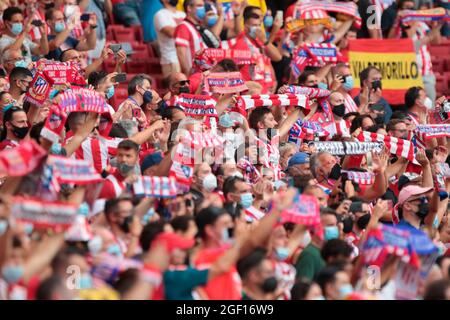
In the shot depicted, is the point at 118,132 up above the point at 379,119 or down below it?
above

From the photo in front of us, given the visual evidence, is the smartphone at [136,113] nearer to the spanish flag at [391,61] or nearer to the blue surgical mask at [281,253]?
the blue surgical mask at [281,253]

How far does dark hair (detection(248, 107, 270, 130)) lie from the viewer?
13.2 metres

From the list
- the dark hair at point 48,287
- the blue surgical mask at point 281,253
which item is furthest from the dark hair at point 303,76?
the dark hair at point 48,287

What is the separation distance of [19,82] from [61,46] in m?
1.88

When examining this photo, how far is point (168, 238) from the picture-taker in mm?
8922

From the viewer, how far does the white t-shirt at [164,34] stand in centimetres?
1562

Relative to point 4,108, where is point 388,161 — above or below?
below

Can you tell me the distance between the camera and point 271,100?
13.4m

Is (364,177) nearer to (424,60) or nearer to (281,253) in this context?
(281,253)

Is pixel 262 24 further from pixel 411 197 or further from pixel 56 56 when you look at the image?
pixel 411 197

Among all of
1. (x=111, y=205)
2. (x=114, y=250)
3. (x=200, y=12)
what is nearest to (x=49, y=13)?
(x=200, y=12)

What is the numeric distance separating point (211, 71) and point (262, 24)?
9.77 ft

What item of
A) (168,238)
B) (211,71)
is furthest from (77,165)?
(211,71)

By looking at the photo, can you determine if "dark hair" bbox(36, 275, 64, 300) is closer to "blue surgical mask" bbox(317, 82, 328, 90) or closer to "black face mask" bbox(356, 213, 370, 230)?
"black face mask" bbox(356, 213, 370, 230)
